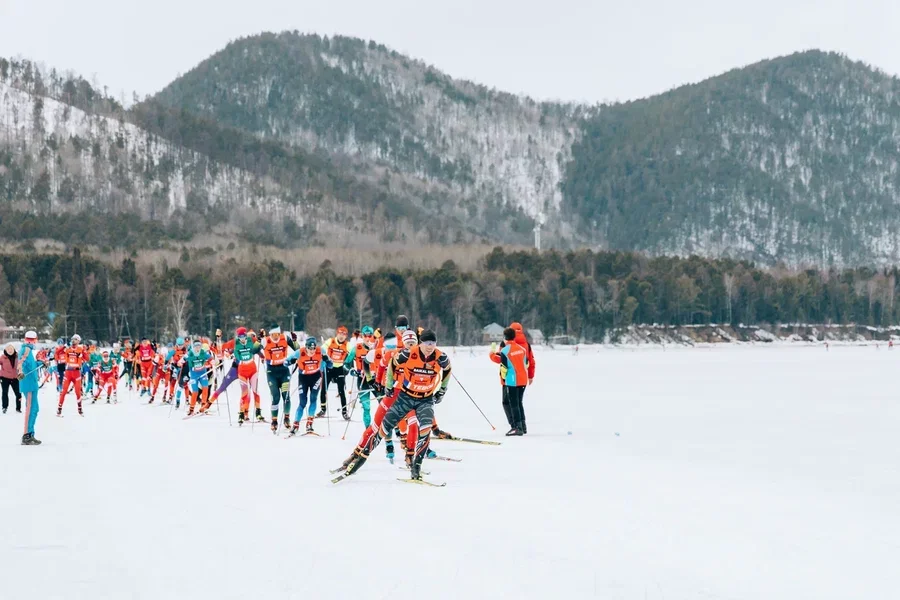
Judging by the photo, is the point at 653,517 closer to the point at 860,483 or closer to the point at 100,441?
the point at 860,483

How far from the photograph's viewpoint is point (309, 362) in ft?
59.4

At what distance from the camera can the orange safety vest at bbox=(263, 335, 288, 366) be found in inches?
727

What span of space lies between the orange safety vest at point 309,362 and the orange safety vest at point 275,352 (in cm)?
57

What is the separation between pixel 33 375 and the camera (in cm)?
1587

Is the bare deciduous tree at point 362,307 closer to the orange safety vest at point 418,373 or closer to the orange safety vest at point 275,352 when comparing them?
the orange safety vest at point 275,352

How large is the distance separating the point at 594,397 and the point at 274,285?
108 metres

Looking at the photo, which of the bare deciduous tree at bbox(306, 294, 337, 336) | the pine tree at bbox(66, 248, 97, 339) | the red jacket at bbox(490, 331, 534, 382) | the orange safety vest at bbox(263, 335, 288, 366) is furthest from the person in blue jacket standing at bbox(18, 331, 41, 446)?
the bare deciduous tree at bbox(306, 294, 337, 336)

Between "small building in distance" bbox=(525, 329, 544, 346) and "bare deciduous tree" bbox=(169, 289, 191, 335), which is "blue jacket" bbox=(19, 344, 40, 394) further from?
"small building in distance" bbox=(525, 329, 544, 346)

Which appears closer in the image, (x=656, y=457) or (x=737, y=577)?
(x=737, y=577)

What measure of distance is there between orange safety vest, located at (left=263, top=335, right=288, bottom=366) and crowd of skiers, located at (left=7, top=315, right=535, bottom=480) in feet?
0.06

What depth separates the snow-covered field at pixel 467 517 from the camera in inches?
279

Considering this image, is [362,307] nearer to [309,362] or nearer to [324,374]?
[324,374]

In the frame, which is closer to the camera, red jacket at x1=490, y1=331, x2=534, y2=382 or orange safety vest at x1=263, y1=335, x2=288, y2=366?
red jacket at x1=490, y1=331, x2=534, y2=382

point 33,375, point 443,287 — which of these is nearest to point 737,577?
point 33,375
